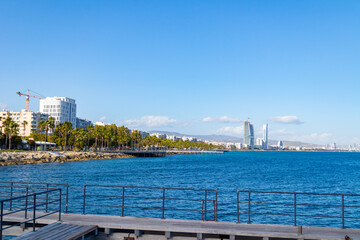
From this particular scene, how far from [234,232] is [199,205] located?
20389mm

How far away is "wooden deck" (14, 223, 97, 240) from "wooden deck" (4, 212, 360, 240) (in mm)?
477

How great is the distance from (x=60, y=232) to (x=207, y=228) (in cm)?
452

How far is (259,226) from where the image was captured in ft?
36.8

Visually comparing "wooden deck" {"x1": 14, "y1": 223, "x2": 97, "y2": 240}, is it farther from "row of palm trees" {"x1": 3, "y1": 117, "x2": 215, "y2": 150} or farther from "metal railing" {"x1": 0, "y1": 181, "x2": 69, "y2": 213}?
"row of palm trees" {"x1": 3, "y1": 117, "x2": 215, "y2": 150}

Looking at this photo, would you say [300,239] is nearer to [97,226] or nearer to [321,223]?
[97,226]

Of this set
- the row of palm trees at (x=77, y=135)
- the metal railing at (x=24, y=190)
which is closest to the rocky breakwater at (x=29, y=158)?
the row of palm trees at (x=77, y=135)

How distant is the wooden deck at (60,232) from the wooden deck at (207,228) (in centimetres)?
48

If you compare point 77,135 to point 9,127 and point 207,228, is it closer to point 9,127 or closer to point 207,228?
point 9,127

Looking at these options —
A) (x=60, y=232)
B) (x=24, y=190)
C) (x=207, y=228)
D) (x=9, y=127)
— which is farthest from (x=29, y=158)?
(x=207, y=228)

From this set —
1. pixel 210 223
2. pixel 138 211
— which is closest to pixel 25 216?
pixel 210 223

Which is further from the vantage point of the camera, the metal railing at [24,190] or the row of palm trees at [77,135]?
the row of palm trees at [77,135]

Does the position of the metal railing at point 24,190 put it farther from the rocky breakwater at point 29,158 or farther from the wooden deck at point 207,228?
the rocky breakwater at point 29,158

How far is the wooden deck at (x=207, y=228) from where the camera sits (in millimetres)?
10125

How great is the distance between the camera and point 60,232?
9.99m
